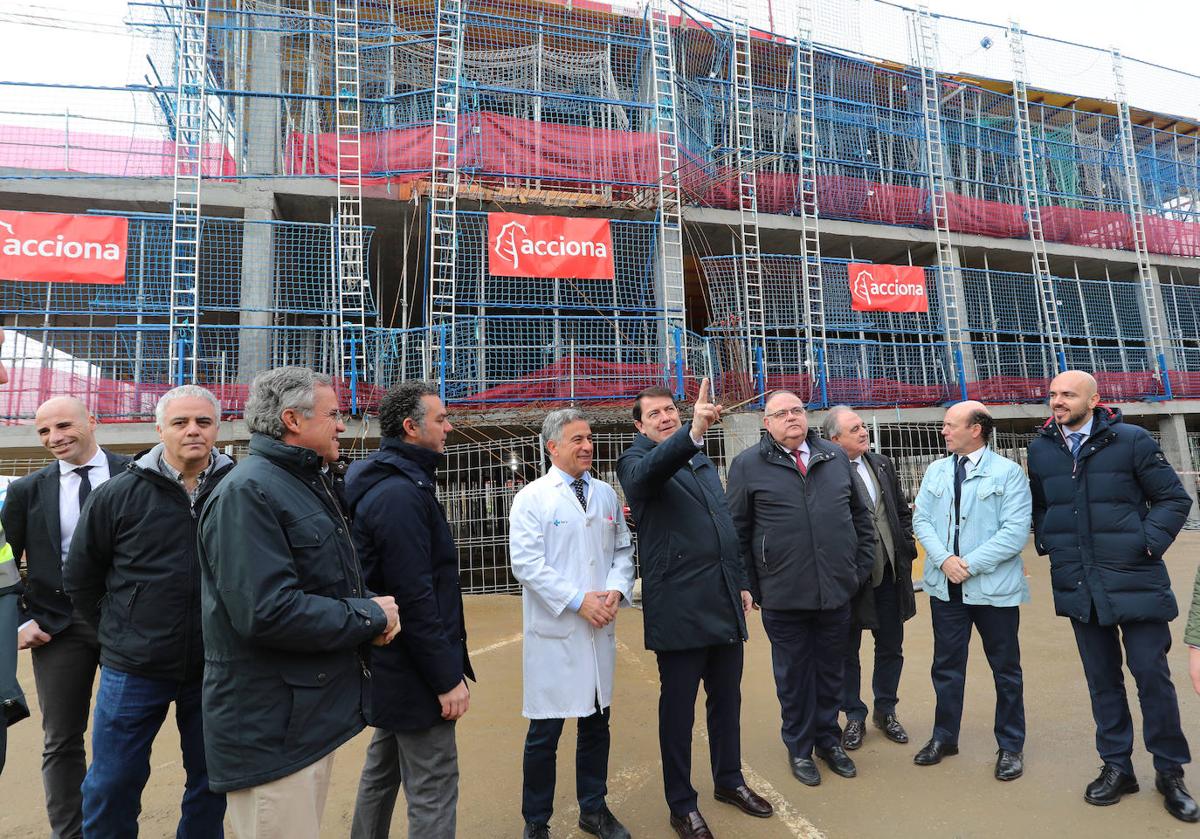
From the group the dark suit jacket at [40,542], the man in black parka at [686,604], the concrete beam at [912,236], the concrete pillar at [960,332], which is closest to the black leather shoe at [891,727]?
the man in black parka at [686,604]

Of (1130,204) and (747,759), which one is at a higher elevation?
(1130,204)

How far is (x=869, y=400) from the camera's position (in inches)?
500

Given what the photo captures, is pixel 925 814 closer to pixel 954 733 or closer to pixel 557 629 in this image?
pixel 954 733

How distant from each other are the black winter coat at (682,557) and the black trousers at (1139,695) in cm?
184

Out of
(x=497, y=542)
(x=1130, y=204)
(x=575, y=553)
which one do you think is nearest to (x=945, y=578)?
→ (x=575, y=553)

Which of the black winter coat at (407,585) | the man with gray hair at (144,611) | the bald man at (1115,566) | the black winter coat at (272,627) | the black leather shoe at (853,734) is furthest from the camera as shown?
the black leather shoe at (853,734)

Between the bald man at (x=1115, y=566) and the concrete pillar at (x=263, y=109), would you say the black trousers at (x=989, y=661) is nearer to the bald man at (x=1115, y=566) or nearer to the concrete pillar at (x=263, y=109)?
the bald man at (x=1115, y=566)

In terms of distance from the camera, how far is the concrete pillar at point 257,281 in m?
10.5

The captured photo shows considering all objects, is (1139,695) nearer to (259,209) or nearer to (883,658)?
(883,658)

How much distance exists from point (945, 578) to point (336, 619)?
3.39 meters

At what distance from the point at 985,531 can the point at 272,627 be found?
12.0 ft

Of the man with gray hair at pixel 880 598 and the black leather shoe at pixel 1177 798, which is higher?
the man with gray hair at pixel 880 598

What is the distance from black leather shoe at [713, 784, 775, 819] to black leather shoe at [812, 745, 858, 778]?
56 cm

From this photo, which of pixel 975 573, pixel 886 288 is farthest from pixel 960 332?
pixel 975 573
